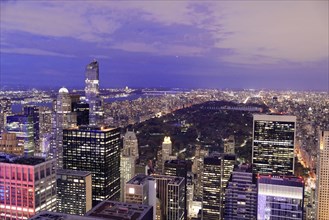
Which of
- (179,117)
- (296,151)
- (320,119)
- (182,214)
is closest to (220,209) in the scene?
(182,214)

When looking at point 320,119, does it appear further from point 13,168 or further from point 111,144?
point 13,168

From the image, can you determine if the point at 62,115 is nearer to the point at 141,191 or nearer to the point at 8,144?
the point at 8,144

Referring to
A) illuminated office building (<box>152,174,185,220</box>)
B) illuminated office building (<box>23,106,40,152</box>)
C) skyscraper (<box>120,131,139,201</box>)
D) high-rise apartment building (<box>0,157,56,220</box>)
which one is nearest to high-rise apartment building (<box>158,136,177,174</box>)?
skyscraper (<box>120,131,139,201</box>)

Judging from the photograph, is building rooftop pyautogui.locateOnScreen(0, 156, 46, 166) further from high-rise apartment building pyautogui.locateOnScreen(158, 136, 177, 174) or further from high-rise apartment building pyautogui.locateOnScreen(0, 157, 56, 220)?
high-rise apartment building pyautogui.locateOnScreen(158, 136, 177, 174)

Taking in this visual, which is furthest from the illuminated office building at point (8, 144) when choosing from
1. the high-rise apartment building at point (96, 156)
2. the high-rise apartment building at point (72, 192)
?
the high-rise apartment building at point (72, 192)

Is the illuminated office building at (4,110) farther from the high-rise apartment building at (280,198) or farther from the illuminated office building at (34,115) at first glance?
the high-rise apartment building at (280,198)

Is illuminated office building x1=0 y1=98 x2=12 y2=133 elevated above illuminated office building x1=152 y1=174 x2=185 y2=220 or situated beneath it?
elevated above
